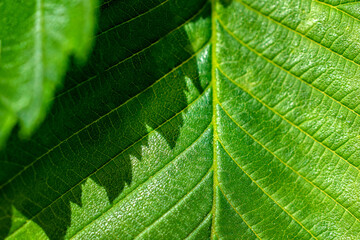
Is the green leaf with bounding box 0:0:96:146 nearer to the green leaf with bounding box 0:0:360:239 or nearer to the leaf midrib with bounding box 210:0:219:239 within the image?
the green leaf with bounding box 0:0:360:239

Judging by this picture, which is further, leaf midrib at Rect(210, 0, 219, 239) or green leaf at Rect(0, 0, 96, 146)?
leaf midrib at Rect(210, 0, 219, 239)

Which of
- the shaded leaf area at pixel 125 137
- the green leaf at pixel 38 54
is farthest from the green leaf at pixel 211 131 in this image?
the green leaf at pixel 38 54

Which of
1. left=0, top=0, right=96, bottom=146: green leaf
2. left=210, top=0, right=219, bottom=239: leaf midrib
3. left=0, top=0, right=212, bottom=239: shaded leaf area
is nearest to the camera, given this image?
left=0, top=0, right=96, bottom=146: green leaf

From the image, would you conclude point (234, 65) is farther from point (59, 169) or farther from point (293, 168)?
point (59, 169)

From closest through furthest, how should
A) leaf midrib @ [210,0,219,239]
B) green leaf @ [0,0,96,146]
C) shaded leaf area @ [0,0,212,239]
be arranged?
green leaf @ [0,0,96,146] → shaded leaf area @ [0,0,212,239] → leaf midrib @ [210,0,219,239]

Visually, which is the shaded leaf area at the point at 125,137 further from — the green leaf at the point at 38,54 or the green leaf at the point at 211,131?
the green leaf at the point at 38,54

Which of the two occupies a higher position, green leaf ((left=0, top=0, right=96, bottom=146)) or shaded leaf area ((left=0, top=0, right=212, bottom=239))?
green leaf ((left=0, top=0, right=96, bottom=146))

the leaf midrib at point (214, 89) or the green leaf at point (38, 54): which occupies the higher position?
the green leaf at point (38, 54)

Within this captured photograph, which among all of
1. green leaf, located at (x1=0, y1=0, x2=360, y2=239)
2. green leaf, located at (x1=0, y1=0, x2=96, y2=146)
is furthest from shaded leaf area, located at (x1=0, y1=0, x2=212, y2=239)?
green leaf, located at (x1=0, y1=0, x2=96, y2=146)
